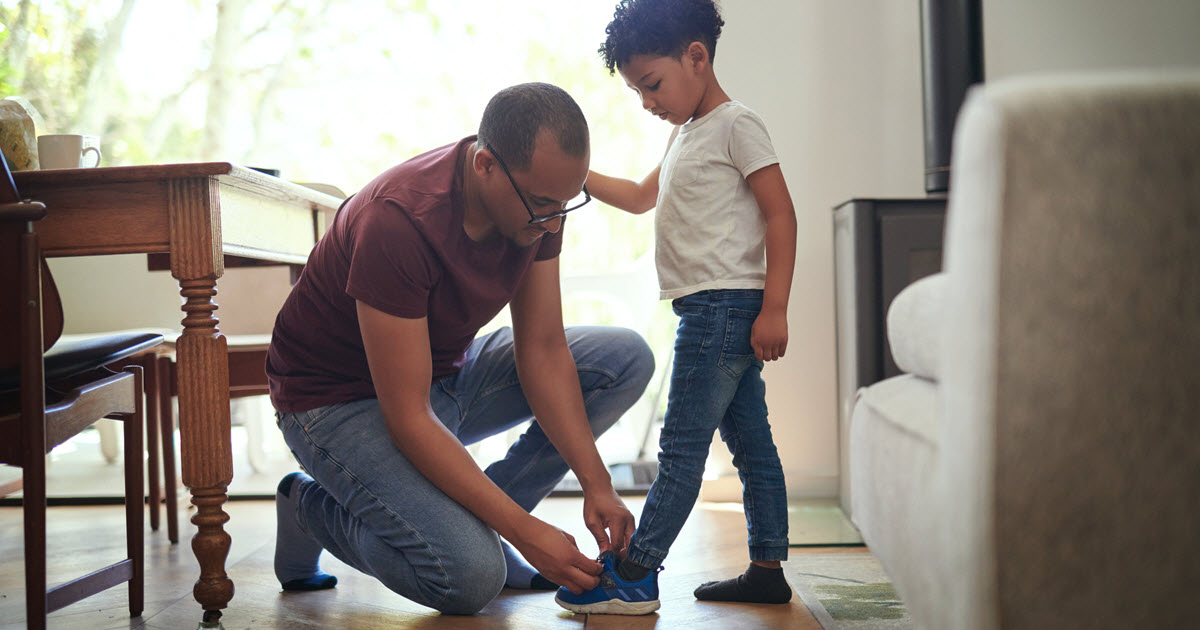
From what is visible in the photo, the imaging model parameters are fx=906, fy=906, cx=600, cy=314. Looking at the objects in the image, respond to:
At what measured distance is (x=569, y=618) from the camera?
1348mm

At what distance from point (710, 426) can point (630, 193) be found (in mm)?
514

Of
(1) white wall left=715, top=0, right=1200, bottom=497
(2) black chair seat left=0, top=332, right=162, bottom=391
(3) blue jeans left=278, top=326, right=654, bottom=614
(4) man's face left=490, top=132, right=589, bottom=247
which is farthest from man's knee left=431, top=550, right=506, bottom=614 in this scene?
(1) white wall left=715, top=0, right=1200, bottom=497

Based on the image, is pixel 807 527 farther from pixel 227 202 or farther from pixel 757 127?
pixel 227 202

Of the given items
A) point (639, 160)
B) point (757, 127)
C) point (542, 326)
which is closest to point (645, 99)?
point (757, 127)

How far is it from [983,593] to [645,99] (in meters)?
1.09

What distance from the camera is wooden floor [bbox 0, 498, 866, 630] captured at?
135cm

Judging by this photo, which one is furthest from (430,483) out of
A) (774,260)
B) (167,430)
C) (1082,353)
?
(167,430)

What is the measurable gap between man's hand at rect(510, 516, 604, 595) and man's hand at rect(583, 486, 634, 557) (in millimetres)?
101

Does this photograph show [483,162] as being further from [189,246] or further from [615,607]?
[615,607]

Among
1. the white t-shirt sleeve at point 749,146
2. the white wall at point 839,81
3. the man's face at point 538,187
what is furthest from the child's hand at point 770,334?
the white wall at point 839,81

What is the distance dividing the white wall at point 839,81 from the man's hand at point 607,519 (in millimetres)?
1031

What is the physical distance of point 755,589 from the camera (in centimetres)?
143

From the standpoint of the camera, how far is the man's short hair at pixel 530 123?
3.89 ft

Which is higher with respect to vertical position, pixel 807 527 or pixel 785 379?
pixel 785 379
